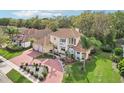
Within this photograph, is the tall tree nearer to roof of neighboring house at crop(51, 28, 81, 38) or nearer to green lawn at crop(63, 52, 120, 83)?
roof of neighboring house at crop(51, 28, 81, 38)

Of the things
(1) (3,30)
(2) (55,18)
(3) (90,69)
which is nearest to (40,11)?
(2) (55,18)

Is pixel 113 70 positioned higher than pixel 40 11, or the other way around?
pixel 40 11

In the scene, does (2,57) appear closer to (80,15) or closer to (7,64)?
(7,64)

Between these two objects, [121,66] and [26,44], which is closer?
[121,66]

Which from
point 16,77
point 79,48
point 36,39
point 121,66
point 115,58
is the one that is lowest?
point 16,77

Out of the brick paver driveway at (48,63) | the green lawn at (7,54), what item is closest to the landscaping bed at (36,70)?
the brick paver driveway at (48,63)

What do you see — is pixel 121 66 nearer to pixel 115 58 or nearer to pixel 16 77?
pixel 115 58

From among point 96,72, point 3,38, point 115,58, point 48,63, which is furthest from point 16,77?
point 115,58
